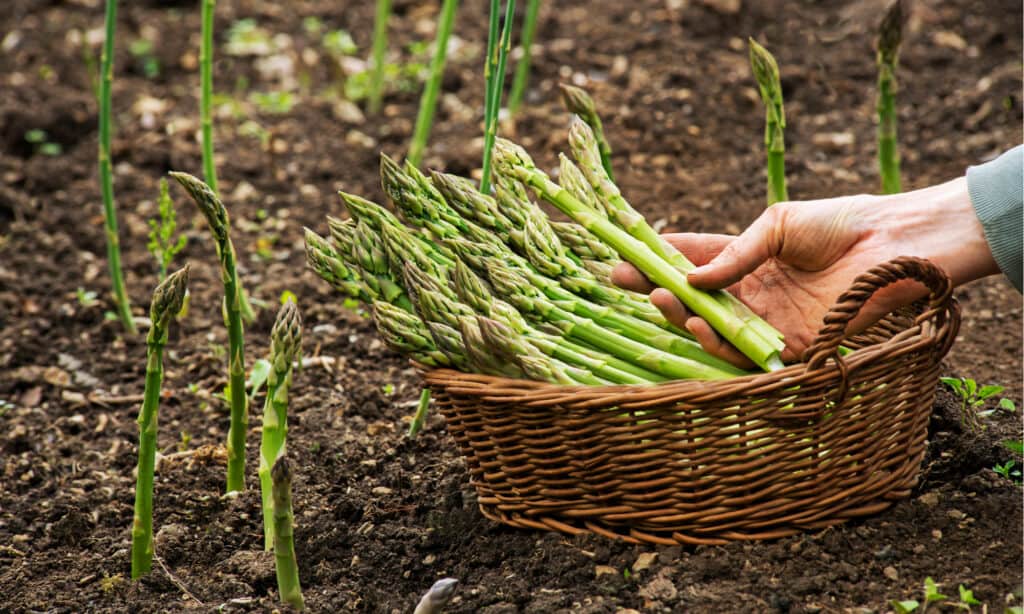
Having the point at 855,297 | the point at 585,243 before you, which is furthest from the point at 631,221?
the point at 855,297

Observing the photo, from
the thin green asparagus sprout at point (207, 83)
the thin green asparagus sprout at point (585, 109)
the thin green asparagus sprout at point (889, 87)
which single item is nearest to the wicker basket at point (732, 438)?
the thin green asparagus sprout at point (585, 109)

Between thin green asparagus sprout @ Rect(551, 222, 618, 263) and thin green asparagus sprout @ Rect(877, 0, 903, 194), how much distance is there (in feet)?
4.42

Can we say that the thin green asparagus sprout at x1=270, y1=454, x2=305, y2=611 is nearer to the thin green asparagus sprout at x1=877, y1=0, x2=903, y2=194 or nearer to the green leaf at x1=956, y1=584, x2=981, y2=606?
the green leaf at x1=956, y1=584, x2=981, y2=606

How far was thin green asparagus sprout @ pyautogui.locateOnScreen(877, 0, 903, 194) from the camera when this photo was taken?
12.1ft

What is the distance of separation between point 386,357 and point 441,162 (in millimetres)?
1456

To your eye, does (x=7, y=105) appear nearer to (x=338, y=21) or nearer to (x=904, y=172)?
(x=338, y=21)

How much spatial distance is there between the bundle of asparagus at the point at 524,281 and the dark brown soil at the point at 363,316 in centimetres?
47

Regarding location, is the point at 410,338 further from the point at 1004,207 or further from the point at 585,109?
the point at 1004,207

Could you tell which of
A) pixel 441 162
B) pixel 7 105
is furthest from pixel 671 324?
pixel 7 105

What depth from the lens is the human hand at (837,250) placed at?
271 centimetres

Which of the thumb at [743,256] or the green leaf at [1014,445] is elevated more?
the thumb at [743,256]

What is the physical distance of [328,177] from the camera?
5.21 m

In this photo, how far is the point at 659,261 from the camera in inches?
114

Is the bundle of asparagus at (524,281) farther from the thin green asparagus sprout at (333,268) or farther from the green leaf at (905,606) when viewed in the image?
the green leaf at (905,606)
